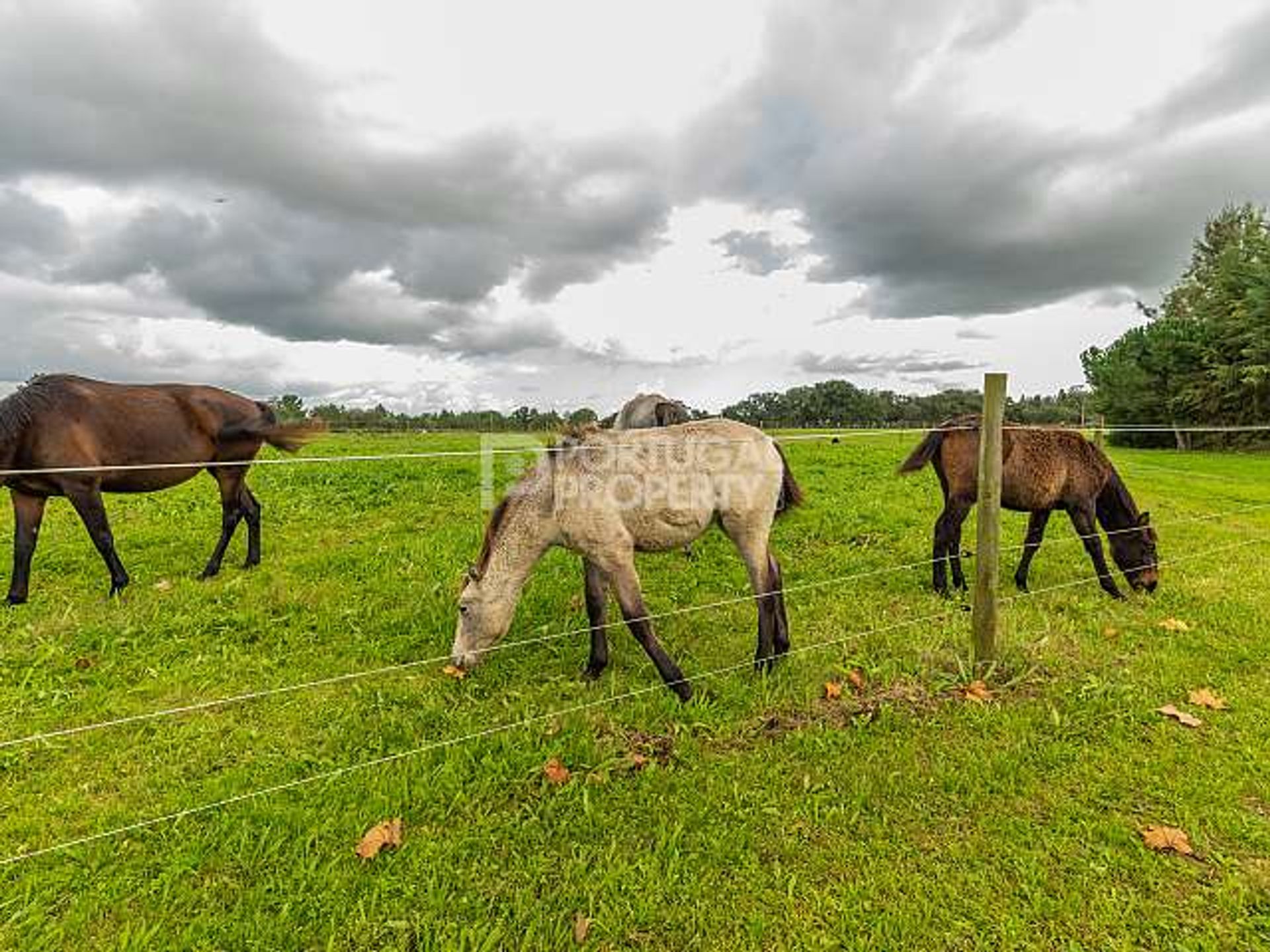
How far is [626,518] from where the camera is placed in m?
4.00

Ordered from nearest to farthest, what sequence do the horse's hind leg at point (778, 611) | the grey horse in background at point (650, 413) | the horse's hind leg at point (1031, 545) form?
the horse's hind leg at point (778, 611) → the horse's hind leg at point (1031, 545) → the grey horse in background at point (650, 413)

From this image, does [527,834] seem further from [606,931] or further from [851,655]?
[851,655]

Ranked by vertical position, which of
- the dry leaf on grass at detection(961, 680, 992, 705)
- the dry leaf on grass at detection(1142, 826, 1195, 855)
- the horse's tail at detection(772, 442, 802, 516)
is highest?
the horse's tail at detection(772, 442, 802, 516)

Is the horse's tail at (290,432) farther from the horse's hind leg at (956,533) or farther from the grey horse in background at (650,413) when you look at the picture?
the horse's hind leg at (956,533)

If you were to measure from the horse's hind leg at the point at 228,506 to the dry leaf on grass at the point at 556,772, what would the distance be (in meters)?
5.10

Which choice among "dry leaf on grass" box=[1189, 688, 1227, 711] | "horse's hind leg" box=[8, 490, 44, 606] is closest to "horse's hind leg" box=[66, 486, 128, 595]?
"horse's hind leg" box=[8, 490, 44, 606]

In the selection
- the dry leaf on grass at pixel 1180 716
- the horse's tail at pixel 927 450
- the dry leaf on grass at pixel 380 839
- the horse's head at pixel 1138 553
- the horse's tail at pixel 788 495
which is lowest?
the dry leaf on grass at pixel 1180 716

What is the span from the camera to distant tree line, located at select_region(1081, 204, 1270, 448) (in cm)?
2969

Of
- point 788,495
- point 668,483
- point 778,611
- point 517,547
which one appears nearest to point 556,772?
point 517,547

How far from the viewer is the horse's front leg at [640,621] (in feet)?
12.7

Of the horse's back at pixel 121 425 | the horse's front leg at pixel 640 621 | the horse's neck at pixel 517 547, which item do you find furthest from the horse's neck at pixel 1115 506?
the horse's back at pixel 121 425

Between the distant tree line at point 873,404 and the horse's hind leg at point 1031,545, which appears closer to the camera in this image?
the horse's hind leg at point 1031,545

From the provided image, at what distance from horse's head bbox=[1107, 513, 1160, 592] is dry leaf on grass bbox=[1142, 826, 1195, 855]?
4184mm

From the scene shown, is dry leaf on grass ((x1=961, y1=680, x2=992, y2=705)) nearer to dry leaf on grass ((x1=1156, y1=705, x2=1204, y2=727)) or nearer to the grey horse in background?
dry leaf on grass ((x1=1156, y1=705, x2=1204, y2=727))
